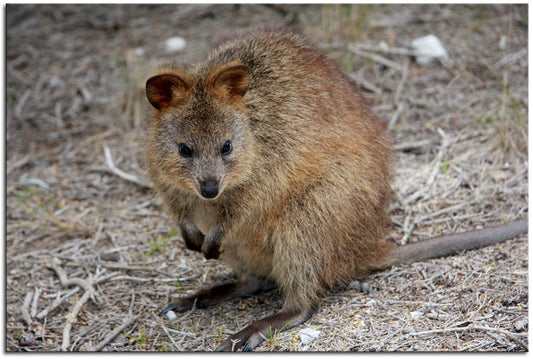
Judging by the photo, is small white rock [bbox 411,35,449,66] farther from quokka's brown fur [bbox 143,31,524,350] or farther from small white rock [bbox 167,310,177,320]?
small white rock [bbox 167,310,177,320]

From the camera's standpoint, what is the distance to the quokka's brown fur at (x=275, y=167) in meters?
4.29

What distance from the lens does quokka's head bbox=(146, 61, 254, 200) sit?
13.8 feet

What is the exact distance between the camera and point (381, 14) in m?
7.98

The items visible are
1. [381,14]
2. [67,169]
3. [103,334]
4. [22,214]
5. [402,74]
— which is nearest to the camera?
[103,334]

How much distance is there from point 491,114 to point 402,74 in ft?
4.00

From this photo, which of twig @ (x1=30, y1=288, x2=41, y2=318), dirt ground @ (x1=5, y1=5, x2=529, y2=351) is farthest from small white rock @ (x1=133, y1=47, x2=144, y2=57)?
twig @ (x1=30, y1=288, x2=41, y2=318)

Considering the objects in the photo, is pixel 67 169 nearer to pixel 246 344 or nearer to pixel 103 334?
pixel 103 334

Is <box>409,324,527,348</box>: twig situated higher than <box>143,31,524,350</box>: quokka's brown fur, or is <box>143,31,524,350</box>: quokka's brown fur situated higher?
<box>143,31,524,350</box>: quokka's brown fur

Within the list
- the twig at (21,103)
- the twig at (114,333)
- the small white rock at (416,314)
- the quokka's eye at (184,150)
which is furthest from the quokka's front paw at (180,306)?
the twig at (21,103)

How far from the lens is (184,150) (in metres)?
4.28

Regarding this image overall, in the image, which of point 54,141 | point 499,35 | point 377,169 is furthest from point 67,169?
point 499,35

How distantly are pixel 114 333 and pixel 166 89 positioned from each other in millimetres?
1737

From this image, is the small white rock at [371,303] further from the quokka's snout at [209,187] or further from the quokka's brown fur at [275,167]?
the quokka's snout at [209,187]

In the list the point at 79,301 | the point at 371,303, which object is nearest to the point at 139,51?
the point at 79,301
